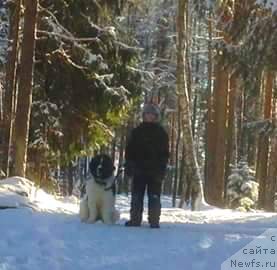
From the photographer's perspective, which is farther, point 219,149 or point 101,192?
point 219,149

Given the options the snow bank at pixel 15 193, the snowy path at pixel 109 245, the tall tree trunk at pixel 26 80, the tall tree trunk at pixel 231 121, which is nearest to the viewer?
the snowy path at pixel 109 245

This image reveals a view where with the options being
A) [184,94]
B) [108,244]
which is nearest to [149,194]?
[108,244]

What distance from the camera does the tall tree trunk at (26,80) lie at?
49.8 feet

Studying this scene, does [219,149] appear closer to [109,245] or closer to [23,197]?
[23,197]

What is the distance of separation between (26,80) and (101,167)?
6.38m

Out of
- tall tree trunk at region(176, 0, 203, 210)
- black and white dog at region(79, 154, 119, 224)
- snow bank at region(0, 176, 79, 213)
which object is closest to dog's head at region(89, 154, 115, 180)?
black and white dog at region(79, 154, 119, 224)

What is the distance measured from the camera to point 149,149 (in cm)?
930

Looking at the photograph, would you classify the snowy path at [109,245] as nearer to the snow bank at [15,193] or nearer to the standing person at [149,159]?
the standing person at [149,159]

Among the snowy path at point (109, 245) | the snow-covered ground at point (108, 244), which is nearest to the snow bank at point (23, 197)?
the snow-covered ground at point (108, 244)

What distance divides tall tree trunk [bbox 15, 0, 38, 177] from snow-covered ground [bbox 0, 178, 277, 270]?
4961mm

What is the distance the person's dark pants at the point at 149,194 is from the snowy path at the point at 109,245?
0.81 ft

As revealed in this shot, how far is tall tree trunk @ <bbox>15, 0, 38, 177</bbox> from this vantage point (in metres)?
15.2

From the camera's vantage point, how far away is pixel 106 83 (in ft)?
63.5

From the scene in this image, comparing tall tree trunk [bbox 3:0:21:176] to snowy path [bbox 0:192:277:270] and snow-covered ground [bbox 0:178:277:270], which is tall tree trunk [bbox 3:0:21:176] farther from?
snowy path [bbox 0:192:277:270]
